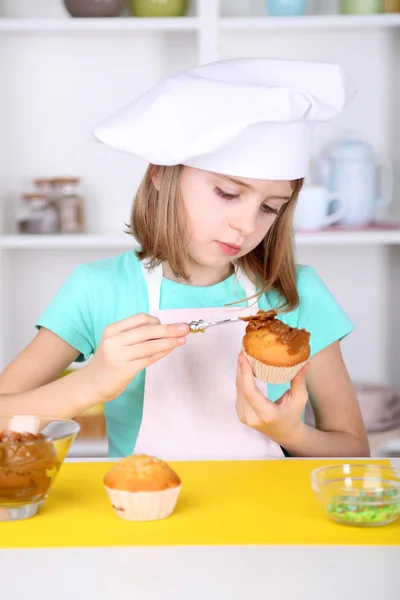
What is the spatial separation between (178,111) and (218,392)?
55 cm

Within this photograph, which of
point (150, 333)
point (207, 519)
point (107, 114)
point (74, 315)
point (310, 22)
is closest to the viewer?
point (207, 519)

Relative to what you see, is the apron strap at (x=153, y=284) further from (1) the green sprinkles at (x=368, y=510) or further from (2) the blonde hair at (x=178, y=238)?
(1) the green sprinkles at (x=368, y=510)

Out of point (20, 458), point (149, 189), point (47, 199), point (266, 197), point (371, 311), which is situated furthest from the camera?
point (371, 311)

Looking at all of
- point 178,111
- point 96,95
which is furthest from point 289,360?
point 96,95

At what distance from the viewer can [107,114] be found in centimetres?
274

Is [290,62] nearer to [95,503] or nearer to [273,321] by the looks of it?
[273,321]

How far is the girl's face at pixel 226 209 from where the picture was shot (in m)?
1.37

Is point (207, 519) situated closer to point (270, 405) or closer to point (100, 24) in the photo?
point (270, 405)

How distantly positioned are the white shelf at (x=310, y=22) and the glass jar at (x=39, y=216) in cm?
72

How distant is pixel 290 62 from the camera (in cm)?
135

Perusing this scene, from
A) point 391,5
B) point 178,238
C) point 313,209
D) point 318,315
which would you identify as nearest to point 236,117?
point 178,238

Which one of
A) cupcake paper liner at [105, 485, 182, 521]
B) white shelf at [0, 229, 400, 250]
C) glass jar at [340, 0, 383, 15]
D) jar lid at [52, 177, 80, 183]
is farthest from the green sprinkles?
glass jar at [340, 0, 383, 15]

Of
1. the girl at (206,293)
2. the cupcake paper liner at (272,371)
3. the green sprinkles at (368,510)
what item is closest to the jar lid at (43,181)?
the girl at (206,293)

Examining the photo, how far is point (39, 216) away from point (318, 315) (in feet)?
3.88
